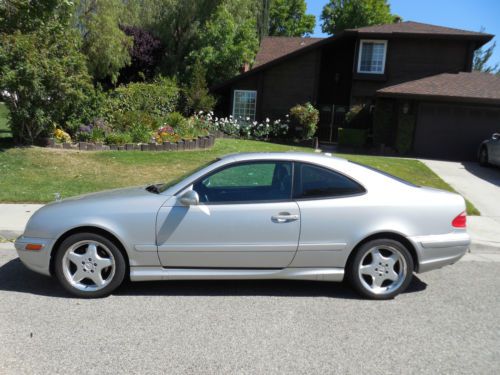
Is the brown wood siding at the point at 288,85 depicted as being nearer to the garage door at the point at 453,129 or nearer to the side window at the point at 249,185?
the garage door at the point at 453,129

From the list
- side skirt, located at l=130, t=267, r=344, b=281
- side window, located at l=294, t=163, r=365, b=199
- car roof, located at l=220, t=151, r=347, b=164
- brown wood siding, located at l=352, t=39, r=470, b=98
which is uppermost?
brown wood siding, located at l=352, t=39, r=470, b=98

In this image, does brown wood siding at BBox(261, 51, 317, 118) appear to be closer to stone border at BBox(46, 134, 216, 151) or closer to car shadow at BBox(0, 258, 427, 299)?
stone border at BBox(46, 134, 216, 151)

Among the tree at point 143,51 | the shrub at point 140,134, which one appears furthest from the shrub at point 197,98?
the tree at point 143,51

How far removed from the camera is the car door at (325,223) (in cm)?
484

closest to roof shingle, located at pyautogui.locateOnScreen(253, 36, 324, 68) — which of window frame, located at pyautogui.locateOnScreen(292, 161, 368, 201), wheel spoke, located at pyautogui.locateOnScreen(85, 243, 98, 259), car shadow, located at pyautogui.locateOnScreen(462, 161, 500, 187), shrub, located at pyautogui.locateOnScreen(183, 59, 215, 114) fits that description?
shrub, located at pyautogui.locateOnScreen(183, 59, 215, 114)

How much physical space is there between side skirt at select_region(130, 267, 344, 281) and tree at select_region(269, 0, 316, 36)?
162 feet

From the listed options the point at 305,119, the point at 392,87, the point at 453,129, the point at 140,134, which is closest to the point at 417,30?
the point at 392,87

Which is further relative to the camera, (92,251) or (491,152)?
(491,152)

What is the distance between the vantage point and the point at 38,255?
4805 mm

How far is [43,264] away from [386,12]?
4990 centimetres

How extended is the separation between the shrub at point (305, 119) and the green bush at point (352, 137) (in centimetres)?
127

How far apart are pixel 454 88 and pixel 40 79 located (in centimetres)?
1518

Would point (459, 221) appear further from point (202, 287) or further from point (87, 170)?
point (87, 170)

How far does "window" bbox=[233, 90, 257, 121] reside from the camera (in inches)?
947
